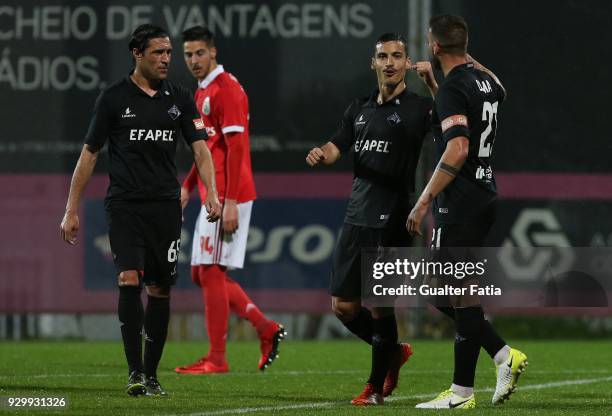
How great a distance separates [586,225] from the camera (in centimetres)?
1301

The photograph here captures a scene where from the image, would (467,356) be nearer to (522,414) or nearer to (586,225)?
(522,414)

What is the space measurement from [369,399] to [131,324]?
1324 mm

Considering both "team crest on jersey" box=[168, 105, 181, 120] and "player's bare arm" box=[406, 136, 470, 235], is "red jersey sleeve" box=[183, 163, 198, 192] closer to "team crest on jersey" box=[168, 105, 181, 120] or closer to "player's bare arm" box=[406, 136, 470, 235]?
"team crest on jersey" box=[168, 105, 181, 120]

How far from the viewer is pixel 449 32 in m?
7.28

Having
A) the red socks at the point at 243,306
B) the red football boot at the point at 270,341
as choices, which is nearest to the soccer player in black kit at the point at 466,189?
the red football boot at the point at 270,341

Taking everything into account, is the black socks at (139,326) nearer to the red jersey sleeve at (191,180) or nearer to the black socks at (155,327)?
the black socks at (155,327)

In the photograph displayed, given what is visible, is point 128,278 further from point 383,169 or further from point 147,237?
point 383,169

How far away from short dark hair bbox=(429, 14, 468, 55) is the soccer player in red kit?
2866 millimetres

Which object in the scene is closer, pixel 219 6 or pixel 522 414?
pixel 522 414

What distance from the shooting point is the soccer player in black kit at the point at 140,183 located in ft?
25.9

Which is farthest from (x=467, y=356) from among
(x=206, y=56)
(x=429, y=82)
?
(x=206, y=56)

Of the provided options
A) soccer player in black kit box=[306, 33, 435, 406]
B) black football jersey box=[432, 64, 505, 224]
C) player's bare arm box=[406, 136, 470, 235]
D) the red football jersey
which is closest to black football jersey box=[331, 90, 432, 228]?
soccer player in black kit box=[306, 33, 435, 406]

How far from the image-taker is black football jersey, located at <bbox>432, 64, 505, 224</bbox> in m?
7.20

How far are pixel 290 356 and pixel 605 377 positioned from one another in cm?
290
